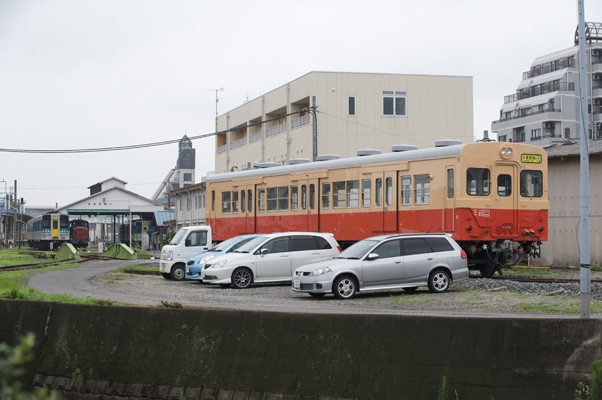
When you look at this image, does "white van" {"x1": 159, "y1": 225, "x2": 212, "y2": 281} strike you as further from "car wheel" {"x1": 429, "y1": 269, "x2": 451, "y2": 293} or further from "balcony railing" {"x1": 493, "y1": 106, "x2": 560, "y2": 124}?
"balcony railing" {"x1": 493, "y1": 106, "x2": 560, "y2": 124}

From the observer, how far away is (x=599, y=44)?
65.9m

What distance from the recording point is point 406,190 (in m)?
20.1

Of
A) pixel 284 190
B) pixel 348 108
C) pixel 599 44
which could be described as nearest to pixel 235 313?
pixel 284 190

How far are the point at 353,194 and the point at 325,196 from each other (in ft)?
4.79

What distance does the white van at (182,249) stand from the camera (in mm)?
23625

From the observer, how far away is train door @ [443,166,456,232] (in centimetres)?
1875

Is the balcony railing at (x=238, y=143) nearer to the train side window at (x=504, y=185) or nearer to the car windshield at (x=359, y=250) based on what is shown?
the train side window at (x=504, y=185)

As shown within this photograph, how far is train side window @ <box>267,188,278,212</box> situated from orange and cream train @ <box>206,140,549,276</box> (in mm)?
2059

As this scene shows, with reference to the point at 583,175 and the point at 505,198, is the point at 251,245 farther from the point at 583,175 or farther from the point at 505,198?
the point at 583,175

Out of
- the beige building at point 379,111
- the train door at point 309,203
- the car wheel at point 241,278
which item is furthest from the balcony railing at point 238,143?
the car wheel at point 241,278

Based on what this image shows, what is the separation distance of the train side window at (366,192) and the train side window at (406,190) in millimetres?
1335

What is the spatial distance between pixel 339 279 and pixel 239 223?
12.3 m

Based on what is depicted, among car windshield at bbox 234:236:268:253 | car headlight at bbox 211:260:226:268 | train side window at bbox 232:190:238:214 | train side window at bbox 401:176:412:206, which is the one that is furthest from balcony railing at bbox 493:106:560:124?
car headlight at bbox 211:260:226:268

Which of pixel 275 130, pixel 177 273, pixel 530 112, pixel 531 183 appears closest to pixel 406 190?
pixel 531 183
